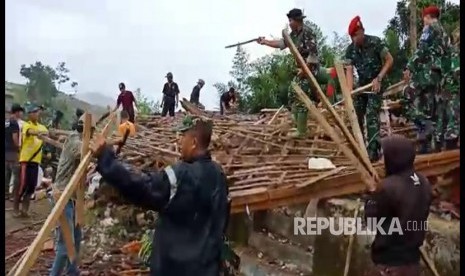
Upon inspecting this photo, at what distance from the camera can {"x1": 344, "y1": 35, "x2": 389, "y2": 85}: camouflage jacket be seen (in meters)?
6.49

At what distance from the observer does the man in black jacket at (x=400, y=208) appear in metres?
3.87

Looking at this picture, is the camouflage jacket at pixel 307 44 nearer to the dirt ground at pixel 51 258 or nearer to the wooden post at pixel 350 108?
the wooden post at pixel 350 108

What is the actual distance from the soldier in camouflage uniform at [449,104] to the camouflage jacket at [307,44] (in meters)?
1.46

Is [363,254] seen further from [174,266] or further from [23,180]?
[23,180]

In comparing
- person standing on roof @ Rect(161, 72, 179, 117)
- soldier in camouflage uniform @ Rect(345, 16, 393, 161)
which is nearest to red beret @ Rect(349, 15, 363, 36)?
soldier in camouflage uniform @ Rect(345, 16, 393, 161)

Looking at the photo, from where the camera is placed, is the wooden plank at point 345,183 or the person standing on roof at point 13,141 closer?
the wooden plank at point 345,183

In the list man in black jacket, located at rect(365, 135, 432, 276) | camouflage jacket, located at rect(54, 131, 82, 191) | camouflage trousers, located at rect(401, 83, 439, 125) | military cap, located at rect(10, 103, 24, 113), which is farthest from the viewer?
military cap, located at rect(10, 103, 24, 113)

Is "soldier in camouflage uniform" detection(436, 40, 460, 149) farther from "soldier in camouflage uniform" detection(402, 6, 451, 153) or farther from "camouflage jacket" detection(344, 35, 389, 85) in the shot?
"camouflage jacket" detection(344, 35, 389, 85)

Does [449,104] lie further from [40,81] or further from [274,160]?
[40,81]

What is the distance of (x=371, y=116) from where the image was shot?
6391 mm

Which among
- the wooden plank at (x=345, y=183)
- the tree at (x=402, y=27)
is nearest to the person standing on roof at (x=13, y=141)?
the wooden plank at (x=345, y=183)

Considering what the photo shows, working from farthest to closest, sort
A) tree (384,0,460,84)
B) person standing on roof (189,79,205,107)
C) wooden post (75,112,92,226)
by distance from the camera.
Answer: person standing on roof (189,79,205,107) → tree (384,0,460,84) → wooden post (75,112,92,226)

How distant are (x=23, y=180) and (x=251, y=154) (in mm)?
3674

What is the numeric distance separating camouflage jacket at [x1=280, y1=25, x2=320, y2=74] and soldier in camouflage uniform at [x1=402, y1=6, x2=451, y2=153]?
1094mm
